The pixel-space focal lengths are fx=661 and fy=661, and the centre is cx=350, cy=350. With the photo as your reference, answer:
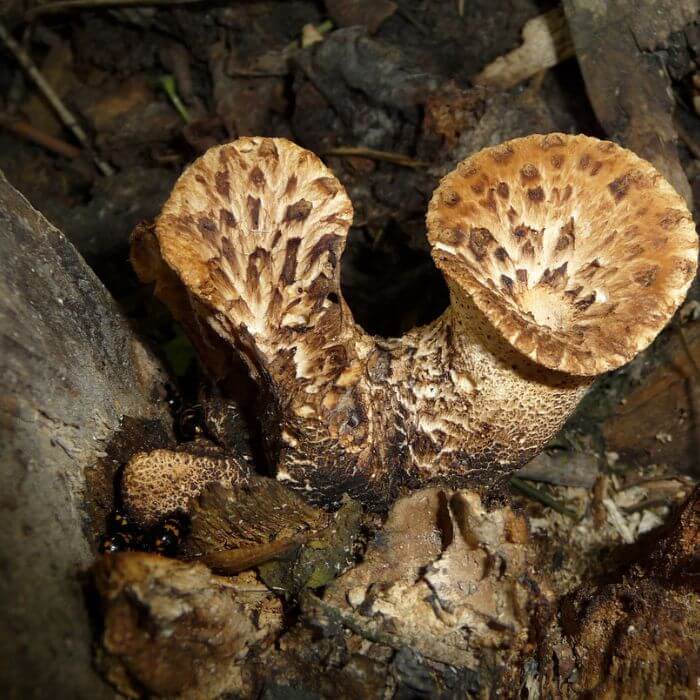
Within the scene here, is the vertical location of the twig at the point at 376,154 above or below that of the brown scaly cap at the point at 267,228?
below

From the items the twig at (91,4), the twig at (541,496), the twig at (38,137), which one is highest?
the twig at (91,4)

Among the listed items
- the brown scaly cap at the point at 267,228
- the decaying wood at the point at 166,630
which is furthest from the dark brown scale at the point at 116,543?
the brown scaly cap at the point at 267,228

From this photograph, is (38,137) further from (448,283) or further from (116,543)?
(448,283)

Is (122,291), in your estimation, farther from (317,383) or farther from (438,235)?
(438,235)

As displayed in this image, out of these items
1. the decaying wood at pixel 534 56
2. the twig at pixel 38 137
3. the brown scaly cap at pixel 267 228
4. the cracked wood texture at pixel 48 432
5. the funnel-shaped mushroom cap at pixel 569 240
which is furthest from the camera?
the twig at pixel 38 137

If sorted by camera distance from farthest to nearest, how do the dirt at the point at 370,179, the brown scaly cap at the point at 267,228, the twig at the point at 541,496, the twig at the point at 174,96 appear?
the twig at the point at 174,96
the twig at the point at 541,496
the dirt at the point at 370,179
the brown scaly cap at the point at 267,228

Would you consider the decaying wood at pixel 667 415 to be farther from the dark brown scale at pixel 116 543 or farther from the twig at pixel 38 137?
the twig at pixel 38 137

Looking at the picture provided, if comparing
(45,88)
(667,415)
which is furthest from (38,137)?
(667,415)

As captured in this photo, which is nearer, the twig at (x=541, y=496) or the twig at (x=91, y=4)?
the twig at (x=541, y=496)

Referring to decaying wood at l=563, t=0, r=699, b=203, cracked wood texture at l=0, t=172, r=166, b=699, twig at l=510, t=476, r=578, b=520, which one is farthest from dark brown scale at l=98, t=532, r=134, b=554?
decaying wood at l=563, t=0, r=699, b=203
